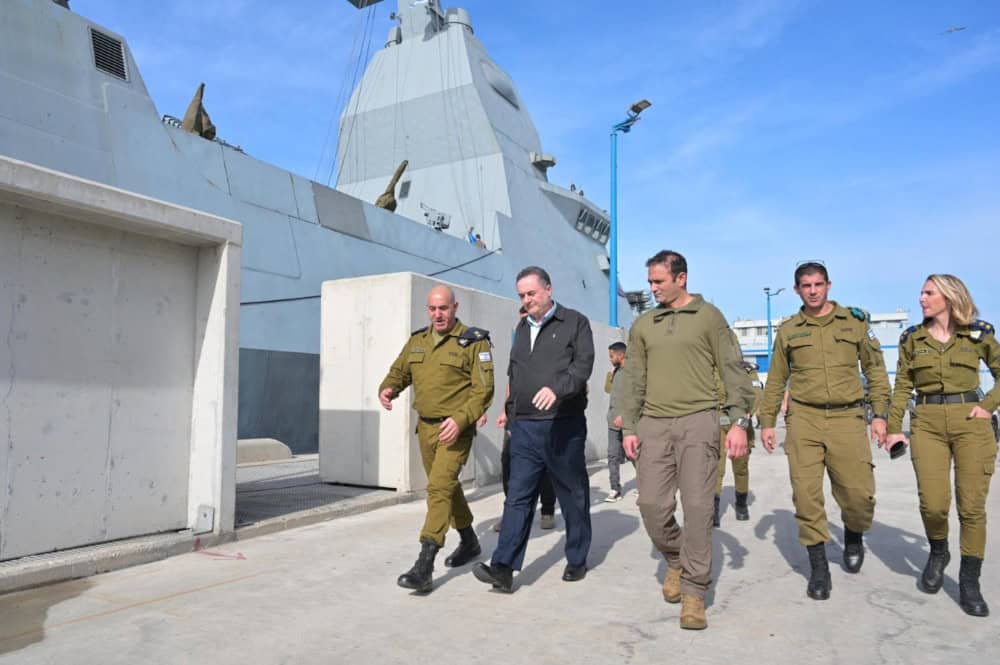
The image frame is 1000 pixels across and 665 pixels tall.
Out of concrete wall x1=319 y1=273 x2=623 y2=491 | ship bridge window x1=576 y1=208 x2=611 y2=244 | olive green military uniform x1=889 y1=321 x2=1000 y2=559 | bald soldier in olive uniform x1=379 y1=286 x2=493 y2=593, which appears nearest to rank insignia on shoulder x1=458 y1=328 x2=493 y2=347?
bald soldier in olive uniform x1=379 y1=286 x2=493 y2=593

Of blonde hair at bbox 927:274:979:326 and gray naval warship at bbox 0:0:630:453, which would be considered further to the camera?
gray naval warship at bbox 0:0:630:453

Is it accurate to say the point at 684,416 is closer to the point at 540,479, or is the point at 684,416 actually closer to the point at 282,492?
the point at 540,479

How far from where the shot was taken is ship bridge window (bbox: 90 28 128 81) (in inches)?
398

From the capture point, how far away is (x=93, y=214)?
14.2 feet

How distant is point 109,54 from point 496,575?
1049 centimetres

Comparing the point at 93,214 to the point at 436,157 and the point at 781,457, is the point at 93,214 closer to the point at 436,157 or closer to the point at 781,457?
the point at 781,457

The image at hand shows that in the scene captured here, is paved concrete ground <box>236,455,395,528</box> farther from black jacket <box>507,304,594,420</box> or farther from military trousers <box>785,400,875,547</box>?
military trousers <box>785,400,875,547</box>

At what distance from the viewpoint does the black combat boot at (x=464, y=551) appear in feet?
14.1

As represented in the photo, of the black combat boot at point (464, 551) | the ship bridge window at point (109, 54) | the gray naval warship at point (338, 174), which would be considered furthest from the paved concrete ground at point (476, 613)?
the ship bridge window at point (109, 54)

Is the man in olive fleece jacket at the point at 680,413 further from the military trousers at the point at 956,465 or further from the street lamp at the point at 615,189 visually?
the street lamp at the point at 615,189

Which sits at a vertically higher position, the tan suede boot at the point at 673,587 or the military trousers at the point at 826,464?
the military trousers at the point at 826,464

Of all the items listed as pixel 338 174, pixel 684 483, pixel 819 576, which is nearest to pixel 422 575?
pixel 684 483

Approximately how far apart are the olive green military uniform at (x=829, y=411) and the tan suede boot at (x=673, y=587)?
726 mm

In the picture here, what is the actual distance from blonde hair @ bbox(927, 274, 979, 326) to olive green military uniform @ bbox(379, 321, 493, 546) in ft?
8.31
